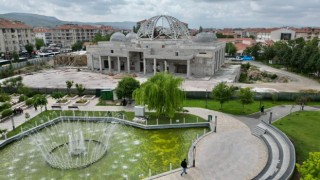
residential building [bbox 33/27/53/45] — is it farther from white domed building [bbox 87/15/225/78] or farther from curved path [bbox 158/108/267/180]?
curved path [bbox 158/108/267/180]

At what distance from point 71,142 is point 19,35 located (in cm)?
7469

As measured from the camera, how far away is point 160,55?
4625cm

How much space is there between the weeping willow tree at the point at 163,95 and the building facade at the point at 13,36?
219ft

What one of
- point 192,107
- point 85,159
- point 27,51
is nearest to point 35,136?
point 85,159

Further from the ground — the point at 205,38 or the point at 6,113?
the point at 205,38

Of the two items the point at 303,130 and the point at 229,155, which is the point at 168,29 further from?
the point at 229,155

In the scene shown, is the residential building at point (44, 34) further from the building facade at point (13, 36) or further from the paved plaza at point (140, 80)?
the paved plaza at point (140, 80)

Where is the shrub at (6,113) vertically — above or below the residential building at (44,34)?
below

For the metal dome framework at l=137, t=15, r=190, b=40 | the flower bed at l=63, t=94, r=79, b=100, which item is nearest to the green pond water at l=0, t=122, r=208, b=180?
the flower bed at l=63, t=94, r=79, b=100

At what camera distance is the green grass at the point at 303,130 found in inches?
674

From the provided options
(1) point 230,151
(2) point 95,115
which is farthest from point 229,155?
(2) point 95,115

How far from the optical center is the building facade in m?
71.9

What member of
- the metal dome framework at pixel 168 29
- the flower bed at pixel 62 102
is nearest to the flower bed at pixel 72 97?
the flower bed at pixel 62 102

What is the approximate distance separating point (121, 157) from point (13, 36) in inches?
2986
